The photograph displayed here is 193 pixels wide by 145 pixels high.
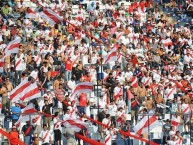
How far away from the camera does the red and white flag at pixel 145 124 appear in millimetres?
34281

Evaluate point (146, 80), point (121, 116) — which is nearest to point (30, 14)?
point (146, 80)

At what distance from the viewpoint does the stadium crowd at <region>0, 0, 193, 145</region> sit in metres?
35.2

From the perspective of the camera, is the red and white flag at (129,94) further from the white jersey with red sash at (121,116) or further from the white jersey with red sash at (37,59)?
the white jersey with red sash at (37,59)

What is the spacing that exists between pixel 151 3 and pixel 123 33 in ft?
27.6

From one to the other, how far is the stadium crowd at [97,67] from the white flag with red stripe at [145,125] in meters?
0.26

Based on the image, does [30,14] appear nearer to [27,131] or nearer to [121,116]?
[121,116]

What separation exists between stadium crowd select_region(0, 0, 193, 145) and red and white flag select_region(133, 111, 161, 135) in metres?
0.26

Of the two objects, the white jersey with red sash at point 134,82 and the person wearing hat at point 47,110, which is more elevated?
the person wearing hat at point 47,110

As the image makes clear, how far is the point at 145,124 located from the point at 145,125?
4 cm

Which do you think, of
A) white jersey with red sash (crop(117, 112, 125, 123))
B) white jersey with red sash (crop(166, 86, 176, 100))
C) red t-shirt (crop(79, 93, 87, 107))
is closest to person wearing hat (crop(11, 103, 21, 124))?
red t-shirt (crop(79, 93, 87, 107))

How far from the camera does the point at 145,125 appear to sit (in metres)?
34.3

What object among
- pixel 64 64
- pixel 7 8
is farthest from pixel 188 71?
pixel 7 8

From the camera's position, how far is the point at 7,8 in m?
49.0

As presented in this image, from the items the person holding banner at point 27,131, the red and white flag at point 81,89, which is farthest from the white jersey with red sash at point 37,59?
the person holding banner at point 27,131
